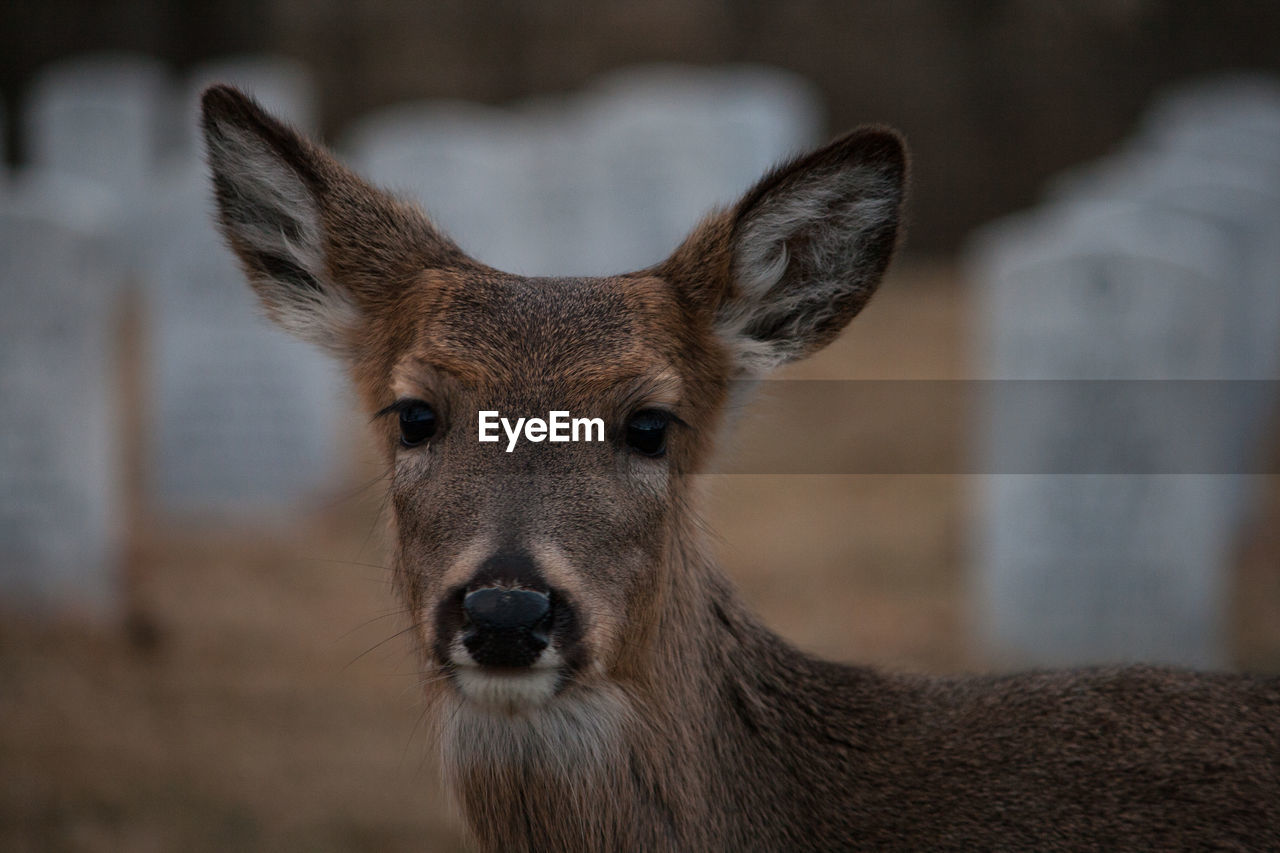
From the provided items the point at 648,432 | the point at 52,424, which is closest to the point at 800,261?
the point at 648,432

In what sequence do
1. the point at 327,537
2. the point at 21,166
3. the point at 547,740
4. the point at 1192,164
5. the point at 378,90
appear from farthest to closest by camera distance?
1. the point at 378,90
2. the point at 21,166
3. the point at 1192,164
4. the point at 327,537
5. the point at 547,740

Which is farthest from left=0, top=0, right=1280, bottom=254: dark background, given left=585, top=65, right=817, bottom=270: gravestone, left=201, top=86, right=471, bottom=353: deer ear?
left=201, top=86, right=471, bottom=353: deer ear

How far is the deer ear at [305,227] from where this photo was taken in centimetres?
347

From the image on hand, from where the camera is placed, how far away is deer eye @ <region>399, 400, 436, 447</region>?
320 centimetres

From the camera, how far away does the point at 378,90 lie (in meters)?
25.7

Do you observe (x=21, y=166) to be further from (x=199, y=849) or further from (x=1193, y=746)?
(x=1193, y=746)

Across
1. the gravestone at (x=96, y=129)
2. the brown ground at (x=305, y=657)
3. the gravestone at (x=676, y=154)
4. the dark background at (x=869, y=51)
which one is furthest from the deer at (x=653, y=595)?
the dark background at (x=869, y=51)

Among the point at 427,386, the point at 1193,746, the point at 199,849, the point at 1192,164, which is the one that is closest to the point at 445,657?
the point at 427,386

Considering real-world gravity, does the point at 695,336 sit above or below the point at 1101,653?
above

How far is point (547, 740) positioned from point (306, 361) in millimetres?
8567

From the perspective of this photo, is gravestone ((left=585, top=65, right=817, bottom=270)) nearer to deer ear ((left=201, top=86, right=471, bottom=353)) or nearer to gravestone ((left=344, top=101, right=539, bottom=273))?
gravestone ((left=344, top=101, right=539, bottom=273))

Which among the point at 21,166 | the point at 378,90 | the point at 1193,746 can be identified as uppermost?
the point at 378,90

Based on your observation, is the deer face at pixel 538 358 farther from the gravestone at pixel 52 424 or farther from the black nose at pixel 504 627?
the gravestone at pixel 52 424

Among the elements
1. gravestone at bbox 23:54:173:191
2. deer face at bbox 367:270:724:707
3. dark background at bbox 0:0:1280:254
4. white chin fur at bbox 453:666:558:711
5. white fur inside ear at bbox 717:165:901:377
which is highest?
dark background at bbox 0:0:1280:254
